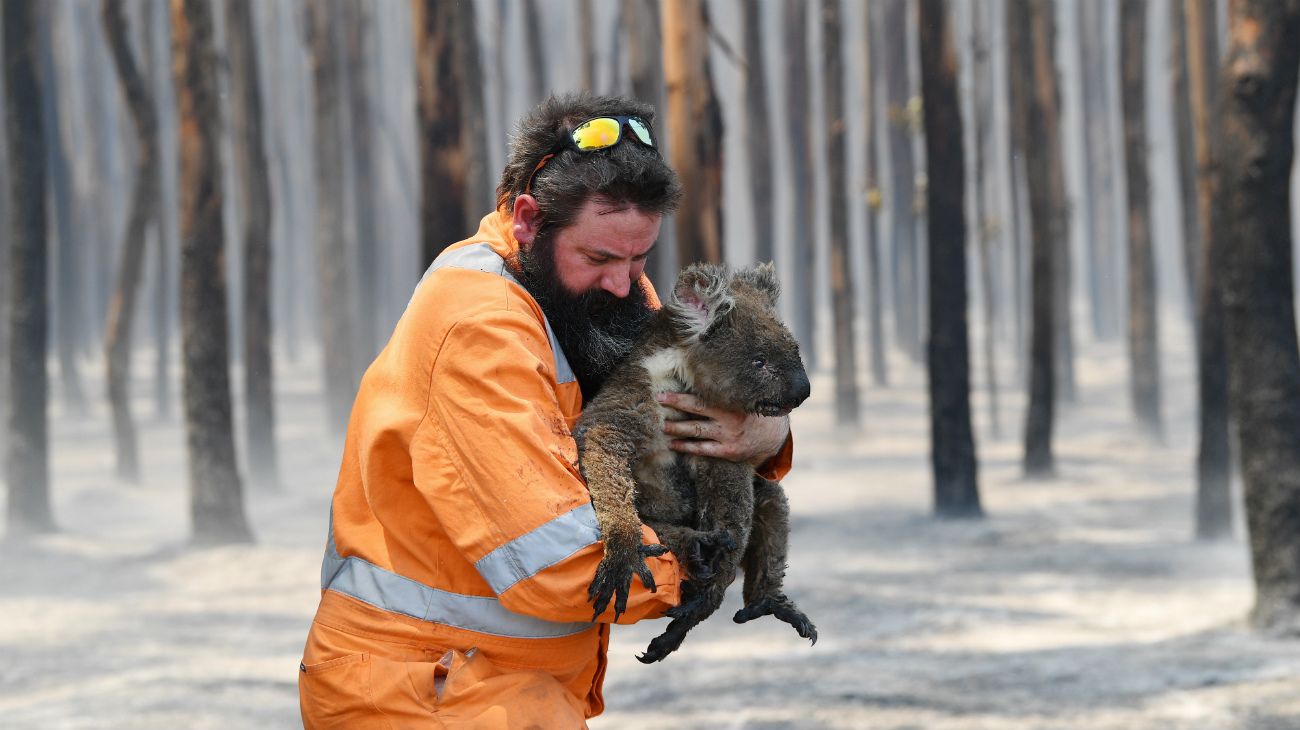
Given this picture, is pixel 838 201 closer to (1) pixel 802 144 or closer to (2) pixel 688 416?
(1) pixel 802 144

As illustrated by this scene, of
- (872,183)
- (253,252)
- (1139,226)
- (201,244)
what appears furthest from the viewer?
(872,183)

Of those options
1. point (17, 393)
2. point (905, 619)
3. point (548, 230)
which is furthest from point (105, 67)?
point (548, 230)

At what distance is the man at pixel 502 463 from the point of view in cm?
224

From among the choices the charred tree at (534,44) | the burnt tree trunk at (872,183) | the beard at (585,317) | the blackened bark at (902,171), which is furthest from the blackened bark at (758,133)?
the beard at (585,317)

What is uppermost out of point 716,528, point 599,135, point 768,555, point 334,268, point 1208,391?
point 599,135

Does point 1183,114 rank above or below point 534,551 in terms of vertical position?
above

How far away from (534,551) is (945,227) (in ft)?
36.8

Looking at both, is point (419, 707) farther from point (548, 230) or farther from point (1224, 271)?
point (1224, 271)

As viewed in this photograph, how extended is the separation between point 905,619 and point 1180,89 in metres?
9.69

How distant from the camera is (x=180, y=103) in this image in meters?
12.0

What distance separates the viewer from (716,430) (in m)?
2.66

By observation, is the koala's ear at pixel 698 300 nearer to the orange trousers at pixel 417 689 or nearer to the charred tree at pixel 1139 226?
the orange trousers at pixel 417 689

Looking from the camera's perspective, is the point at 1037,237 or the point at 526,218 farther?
the point at 1037,237

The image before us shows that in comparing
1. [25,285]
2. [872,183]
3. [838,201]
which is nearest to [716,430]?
[25,285]
